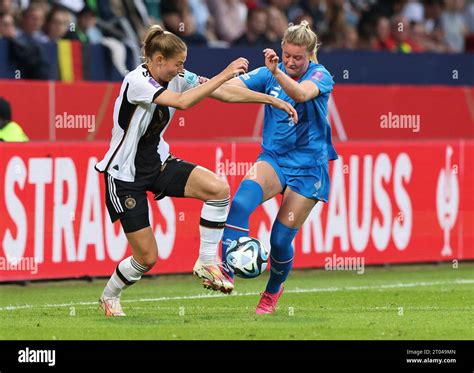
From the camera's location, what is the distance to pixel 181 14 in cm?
1964

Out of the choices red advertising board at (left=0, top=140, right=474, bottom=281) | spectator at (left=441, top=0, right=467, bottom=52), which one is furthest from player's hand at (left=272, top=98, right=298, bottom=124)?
spectator at (left=441, top=0, right=467, bottom=52)

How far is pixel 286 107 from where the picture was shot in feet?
34.8

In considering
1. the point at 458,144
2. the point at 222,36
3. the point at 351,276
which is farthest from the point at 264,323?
the point at 222,36

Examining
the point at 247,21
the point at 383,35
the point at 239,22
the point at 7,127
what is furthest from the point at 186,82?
the point at 383,35

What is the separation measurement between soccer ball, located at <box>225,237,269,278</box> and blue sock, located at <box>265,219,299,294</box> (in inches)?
23.0

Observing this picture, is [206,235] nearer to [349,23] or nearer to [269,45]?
[269,45]

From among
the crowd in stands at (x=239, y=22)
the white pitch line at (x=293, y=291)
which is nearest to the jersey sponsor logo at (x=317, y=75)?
the white pitch line at (x=293, y=291)

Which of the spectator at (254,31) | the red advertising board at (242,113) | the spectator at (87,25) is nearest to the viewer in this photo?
the red advertising board at (242,113)

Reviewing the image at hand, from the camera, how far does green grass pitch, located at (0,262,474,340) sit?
10.7 meters

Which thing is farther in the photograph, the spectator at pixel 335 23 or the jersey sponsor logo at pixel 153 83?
the spectator at pixel 335 23

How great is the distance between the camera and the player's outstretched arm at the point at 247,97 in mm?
10609

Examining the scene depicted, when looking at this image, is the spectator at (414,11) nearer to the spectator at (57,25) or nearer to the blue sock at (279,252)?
the spectator at (57,25)

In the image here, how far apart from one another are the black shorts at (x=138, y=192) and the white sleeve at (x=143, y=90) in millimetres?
659

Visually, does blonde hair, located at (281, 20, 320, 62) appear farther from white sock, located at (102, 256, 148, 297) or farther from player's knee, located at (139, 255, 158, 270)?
white sock, located at (102, 256, 148, 297)
